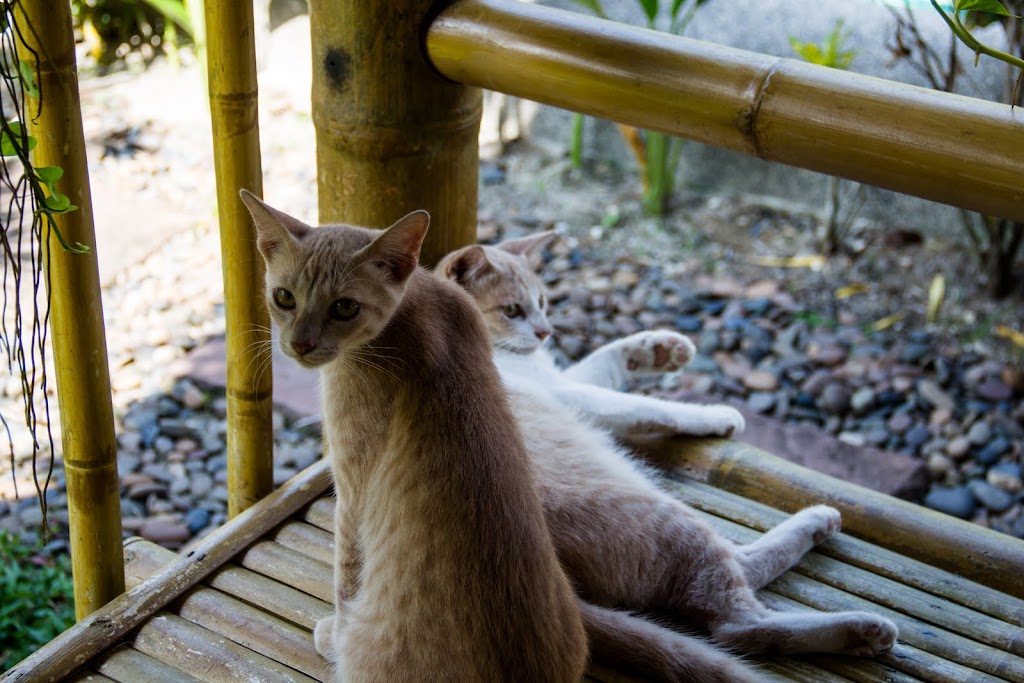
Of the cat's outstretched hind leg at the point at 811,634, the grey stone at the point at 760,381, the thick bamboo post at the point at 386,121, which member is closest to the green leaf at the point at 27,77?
the thick bamboo post at the point at 386,121

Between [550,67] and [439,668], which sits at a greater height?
[550,67]

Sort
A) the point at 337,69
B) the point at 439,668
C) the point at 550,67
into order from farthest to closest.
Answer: the point at 337,69 < the point at 550,67 < the point at 439,668

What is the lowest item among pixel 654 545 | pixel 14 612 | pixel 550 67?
pixel 14 612

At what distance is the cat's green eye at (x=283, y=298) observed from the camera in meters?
1.66

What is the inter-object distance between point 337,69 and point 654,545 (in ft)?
3.59

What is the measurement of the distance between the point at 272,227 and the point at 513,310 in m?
0.82

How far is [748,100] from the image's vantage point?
1.71 metres

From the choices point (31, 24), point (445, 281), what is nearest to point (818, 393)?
point (445, 281)

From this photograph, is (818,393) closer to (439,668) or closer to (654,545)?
(654,545)

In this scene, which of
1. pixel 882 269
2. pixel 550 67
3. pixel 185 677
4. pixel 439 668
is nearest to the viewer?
pixel 439 668

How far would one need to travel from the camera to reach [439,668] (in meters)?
1.45

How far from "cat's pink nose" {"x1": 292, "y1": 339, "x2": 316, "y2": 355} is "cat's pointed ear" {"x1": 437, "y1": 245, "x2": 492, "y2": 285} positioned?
57cm

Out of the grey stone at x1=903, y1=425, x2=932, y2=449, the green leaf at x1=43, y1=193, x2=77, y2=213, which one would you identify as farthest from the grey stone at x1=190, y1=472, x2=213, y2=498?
the grey stone at x1=903, y1=425, x2=932, y2=449

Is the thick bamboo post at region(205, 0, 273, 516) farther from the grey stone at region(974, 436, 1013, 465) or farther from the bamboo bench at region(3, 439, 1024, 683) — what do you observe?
the grey stone at region(974, 436, 1013, 465)
